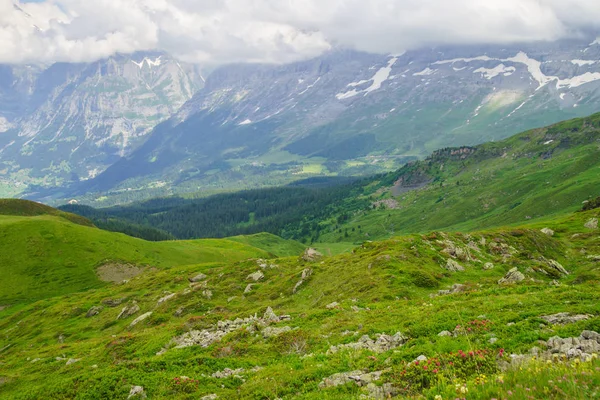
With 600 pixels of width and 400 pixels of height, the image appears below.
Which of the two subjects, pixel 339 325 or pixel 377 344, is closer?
pixel 377 344

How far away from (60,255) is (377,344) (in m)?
142

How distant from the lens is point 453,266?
164 ft

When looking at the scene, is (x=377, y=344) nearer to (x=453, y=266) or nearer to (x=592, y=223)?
(x=453, y=266)

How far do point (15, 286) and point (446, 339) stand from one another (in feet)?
Answer: 460

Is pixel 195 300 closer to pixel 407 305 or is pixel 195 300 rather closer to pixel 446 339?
pixel 407 305

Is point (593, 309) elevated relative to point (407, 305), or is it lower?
elevated

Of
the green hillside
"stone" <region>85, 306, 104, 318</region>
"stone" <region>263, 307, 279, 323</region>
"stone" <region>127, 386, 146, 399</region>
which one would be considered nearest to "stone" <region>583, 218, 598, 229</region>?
"stone" <region>263, 307, 279, 323</region>

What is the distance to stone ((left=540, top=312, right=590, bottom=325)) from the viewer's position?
60.9 ft

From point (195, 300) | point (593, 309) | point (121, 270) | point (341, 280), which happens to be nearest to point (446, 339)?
point (593, 309)

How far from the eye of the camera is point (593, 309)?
19406 mm

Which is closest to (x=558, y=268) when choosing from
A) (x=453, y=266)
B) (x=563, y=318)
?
(x=453, y=266)

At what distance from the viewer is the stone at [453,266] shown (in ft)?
163

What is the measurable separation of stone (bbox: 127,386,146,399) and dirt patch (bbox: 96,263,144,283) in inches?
4580

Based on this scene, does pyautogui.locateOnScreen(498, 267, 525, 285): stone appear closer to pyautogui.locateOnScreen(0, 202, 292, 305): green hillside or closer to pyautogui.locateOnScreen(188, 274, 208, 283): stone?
pyautogui.locateOnScreen(188, 274, 208, 283): stone
